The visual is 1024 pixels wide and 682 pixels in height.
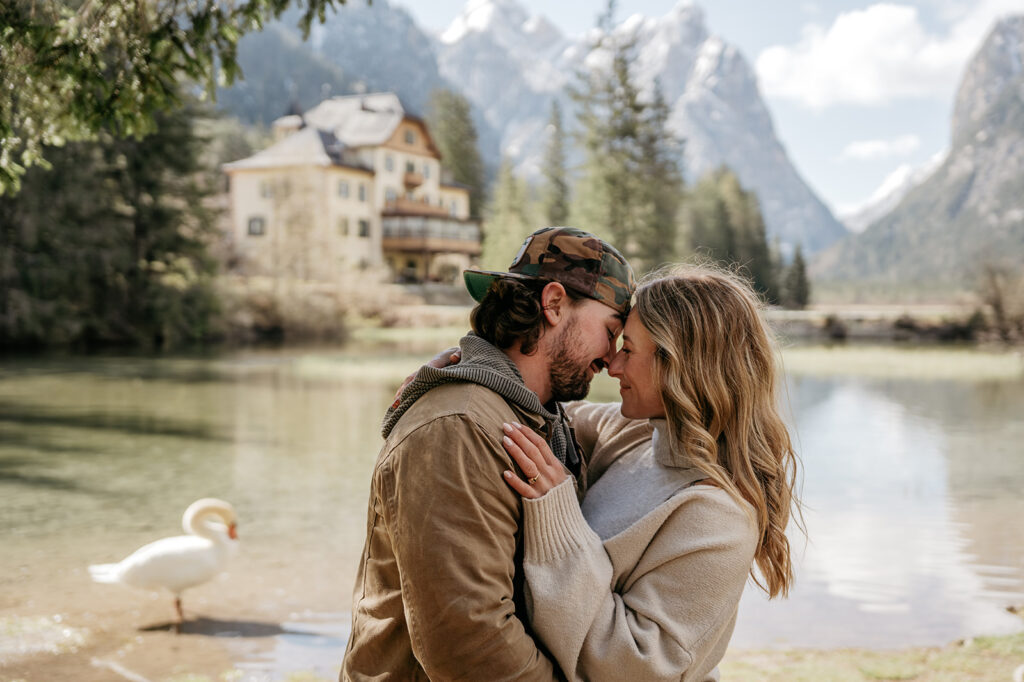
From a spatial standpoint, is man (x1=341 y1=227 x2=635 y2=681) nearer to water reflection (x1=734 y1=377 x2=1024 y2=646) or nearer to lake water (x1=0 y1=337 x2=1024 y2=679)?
lake water (x1=0 y1=337 x2=1024 y2=679)

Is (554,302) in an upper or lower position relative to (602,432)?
upper

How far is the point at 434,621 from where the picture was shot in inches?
83.4

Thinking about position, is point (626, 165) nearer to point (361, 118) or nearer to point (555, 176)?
point (555, 176)

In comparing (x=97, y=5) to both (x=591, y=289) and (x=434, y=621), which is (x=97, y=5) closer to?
(x=591, y=289)

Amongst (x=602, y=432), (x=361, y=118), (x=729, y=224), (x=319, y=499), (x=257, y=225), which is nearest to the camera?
(x=602, y=432)

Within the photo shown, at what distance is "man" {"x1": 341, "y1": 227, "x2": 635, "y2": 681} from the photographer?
2.12m

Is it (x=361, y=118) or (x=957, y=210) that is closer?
(x=361, y=118)

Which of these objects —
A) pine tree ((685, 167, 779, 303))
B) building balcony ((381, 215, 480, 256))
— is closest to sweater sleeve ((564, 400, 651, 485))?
building balcony ((381, 215, 480, 256))

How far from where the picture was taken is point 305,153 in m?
54.2

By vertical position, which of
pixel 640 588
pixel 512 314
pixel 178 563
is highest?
pixel 512 314

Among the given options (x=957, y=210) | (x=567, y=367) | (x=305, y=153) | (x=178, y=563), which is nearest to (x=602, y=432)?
(x=567, y=367)

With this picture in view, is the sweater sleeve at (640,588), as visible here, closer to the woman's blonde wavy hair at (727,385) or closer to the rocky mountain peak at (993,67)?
the woman's blonde wavy hair at (727,385)

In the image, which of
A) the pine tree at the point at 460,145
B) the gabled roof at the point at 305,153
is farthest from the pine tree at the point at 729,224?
the gabled roof at the point at 305,153

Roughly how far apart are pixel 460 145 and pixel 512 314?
2785 inches
